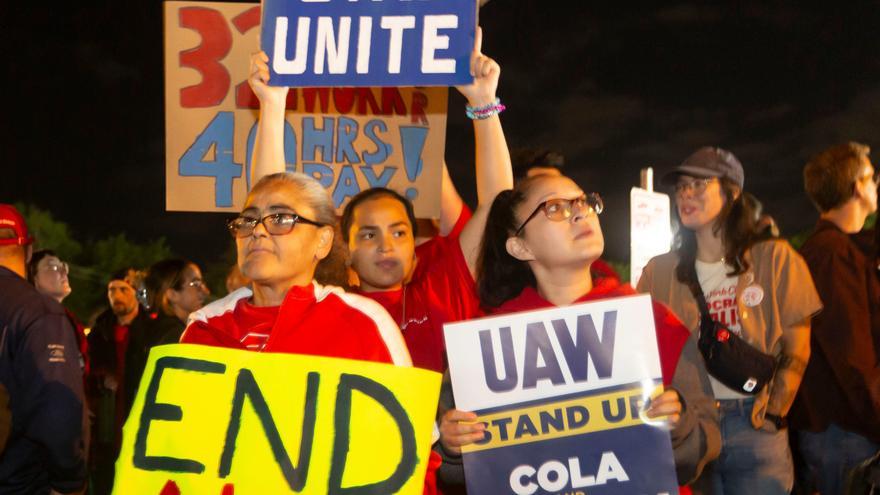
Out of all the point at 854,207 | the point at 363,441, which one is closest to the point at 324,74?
the point at 363,441

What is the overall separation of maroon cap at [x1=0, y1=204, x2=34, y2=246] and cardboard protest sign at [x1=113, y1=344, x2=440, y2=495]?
1.50 m

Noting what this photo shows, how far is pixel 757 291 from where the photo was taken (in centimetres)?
388

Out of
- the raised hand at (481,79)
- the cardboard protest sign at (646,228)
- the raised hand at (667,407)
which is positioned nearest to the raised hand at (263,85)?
the raised hand at (481,79)

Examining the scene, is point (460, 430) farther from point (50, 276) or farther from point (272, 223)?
point (50, 276)

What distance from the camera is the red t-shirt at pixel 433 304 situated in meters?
3.35

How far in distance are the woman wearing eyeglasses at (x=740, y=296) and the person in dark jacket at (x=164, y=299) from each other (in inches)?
123

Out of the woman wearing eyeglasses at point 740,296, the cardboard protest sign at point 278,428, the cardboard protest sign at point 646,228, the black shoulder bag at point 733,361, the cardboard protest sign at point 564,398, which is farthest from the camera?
the cardboard protest sign at point 646,228

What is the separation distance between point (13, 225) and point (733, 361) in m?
2.81

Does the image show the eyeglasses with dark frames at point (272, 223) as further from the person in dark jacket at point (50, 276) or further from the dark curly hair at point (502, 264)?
the person in dark jacket at point (50, 276)

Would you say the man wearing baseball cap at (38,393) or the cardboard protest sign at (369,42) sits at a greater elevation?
the cardboard protest sign at (369,42)

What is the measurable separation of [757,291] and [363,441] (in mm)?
2055

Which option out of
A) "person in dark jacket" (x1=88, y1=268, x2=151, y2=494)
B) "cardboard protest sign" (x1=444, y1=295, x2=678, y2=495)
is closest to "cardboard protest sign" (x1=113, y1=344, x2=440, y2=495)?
"cardboard protest sign" (x1=444, y1=295, x2=678, y2=495)

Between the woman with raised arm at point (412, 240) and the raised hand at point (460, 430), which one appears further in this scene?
the woman with raised arm at point (412, 240)

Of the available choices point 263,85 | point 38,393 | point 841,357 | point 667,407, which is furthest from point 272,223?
point 841,357
